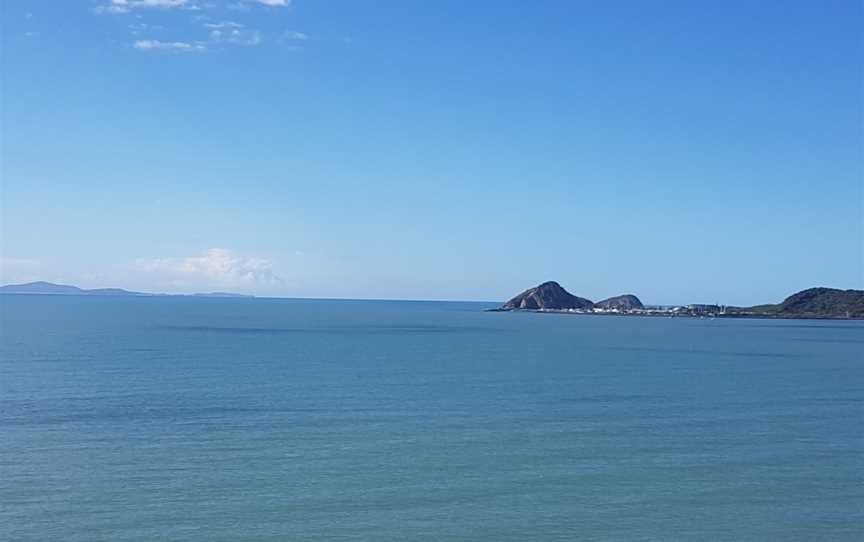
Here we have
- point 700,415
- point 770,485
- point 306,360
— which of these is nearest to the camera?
point 770,485

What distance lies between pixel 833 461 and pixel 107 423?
91.0 feet

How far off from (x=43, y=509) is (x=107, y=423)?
38.5ft

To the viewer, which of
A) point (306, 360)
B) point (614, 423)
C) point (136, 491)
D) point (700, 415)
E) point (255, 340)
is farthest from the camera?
point (255, 340)

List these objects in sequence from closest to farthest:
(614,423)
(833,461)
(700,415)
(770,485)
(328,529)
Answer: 1. (328,529)
2. (770,485)
3. (833,461)
4. (614,423)
5. (700,415)

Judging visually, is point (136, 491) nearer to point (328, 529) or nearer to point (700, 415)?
point (328, 529)

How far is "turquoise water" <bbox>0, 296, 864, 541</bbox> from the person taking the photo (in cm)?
2133

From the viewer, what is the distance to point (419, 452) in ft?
93.4

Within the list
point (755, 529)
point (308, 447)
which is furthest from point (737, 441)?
point (308, 447)

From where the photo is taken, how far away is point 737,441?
31.8m

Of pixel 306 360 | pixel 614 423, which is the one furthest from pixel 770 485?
pixel 306 360

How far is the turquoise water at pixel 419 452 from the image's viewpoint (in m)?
21.3

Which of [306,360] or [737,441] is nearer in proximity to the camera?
[737,441]

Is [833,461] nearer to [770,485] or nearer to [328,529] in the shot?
[770,485]

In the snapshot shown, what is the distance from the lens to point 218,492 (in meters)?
23.4
